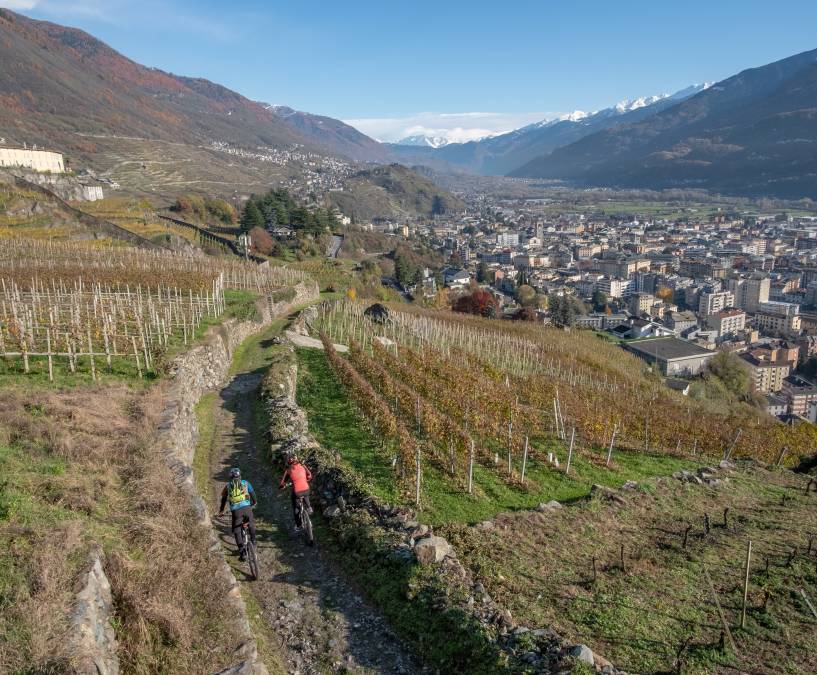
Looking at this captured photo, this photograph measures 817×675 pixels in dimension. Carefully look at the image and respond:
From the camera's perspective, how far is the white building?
5916 cm

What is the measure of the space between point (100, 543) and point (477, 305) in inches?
2459

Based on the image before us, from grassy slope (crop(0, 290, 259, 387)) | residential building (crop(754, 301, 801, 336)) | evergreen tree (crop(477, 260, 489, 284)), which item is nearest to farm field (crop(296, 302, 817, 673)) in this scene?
grassy slope (crop(0, 290, 259, 387))

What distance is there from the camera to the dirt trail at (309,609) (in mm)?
7263

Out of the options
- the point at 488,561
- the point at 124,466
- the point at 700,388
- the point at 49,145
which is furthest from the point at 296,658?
the point at 49,145

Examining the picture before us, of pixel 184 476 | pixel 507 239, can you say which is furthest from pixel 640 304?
pixel 184 476

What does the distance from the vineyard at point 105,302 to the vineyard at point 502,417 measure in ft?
20.4

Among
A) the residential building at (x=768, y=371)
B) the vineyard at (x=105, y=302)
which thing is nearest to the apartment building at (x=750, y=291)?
the residential building at (x=768, y=371)

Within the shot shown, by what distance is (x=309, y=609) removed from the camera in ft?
26.8

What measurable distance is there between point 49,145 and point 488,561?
126937 mm

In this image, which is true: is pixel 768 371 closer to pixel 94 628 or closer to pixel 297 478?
pixel 297 478

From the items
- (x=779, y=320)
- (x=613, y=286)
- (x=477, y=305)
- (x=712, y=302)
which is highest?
(x=477, y=305)

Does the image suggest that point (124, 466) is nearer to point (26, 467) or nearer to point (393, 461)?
point (26, 467)

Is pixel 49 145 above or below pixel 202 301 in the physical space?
above

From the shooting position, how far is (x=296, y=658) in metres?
7.27
